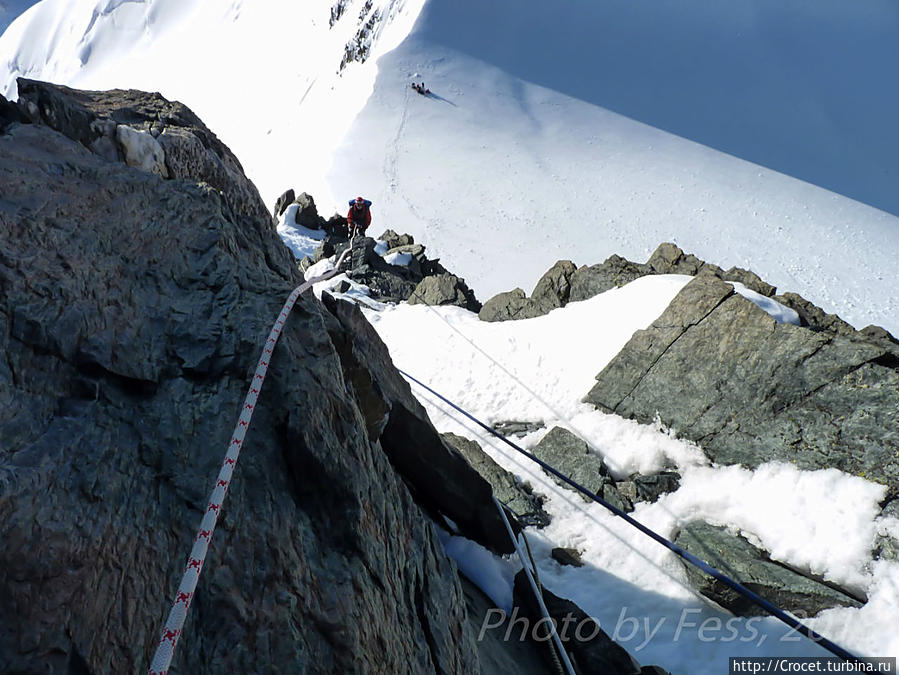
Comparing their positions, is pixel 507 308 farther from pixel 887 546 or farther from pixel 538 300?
pixel 887 546

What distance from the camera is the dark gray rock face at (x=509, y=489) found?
6.76 m

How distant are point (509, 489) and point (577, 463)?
1.11 meters

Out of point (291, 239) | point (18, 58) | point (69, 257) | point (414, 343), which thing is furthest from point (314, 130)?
point (18, 58)

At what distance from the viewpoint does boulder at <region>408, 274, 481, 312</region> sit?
1359cm

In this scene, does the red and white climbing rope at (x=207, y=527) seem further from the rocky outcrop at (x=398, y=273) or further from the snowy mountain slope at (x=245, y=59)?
the snowy mountain slope at (x=245, y=59)

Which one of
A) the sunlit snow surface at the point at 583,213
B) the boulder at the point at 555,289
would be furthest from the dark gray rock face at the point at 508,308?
the sunlit snow surface at the point at 583,213

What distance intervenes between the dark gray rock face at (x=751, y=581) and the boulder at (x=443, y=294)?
8.61 meters

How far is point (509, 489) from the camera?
7047 mm

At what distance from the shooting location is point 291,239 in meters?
19.8

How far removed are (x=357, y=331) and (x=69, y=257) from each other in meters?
2.05

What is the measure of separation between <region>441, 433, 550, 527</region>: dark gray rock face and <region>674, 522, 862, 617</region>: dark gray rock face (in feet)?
5.73

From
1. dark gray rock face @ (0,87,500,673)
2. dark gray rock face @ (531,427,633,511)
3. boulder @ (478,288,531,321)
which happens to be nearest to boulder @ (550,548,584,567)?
dark gray rock face @ (531,427,633,511)

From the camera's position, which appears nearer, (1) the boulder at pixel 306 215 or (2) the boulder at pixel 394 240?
(2) the boulder at pixel 394 240

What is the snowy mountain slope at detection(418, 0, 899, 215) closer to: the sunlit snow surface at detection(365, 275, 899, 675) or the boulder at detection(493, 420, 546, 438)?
the sunlit snow surface at detection(365, 275, 899, 675)
